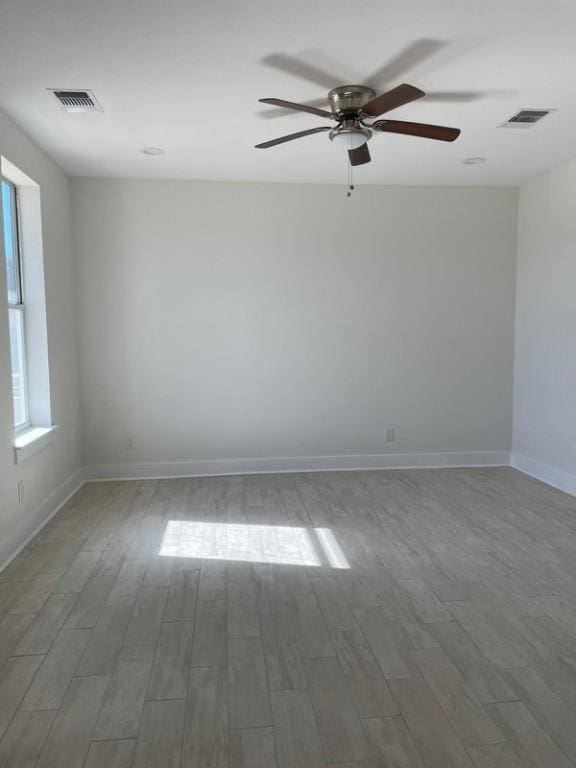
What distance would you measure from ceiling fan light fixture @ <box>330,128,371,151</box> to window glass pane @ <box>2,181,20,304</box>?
2.28 m

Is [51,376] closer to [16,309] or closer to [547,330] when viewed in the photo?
[16,309]

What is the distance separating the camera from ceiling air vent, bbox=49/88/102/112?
296cm

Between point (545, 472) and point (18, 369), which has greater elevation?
point (18, 369)

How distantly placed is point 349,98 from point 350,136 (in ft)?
0.62

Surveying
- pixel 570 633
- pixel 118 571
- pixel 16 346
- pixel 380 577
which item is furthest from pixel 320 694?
pixel 16 346

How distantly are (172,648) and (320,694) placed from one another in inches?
26.8

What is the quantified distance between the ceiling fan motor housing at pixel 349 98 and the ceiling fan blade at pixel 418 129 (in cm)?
17

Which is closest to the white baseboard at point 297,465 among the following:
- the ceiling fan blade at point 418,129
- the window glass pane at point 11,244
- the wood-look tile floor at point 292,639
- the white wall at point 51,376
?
the white wall at point 51,376

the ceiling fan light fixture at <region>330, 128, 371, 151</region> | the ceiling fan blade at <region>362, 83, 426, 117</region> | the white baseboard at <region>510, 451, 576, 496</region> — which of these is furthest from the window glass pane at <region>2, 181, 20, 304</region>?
the white baseboard at <region>510, 451, 576, 496</region>

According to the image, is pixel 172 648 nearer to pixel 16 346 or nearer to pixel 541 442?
pixel 16 346

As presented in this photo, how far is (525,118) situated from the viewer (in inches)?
134

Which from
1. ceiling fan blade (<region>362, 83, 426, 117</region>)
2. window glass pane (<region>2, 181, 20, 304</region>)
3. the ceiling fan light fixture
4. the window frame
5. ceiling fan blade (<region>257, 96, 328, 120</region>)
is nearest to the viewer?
ceiling fan blade (<region>362, 83, 426, 117</region>)

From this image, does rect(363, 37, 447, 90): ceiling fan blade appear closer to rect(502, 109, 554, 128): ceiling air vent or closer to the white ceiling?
the white ceiling

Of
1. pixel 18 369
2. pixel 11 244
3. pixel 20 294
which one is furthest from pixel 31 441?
pixel 11 244
